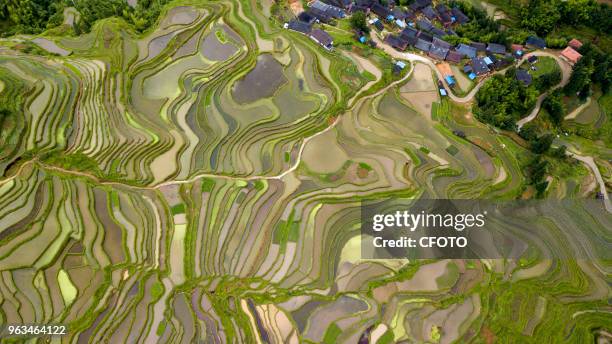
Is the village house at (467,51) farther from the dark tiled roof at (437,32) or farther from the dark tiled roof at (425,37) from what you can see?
the dark tiled roof at (425,37)

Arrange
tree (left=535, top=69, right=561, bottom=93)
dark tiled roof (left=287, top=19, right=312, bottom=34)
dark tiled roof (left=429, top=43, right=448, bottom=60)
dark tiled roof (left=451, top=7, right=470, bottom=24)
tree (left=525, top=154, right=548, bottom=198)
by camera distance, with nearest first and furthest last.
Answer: tree (left=525, top=154, right=548, bottom=198) → tree (left=535, top=69, right=561, bottom=93) → dark tiled roof (left=429, top=43, right=448, bottom=60) → dark tiled roof (left=287, top=19, right=312, bottom=34) → dark tiled roof (left=451, top=7, right=470, bottom=24)

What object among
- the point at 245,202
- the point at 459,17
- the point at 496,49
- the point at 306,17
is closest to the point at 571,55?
the point at 496,49

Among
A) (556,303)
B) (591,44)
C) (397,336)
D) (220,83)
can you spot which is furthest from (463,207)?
(591,44)

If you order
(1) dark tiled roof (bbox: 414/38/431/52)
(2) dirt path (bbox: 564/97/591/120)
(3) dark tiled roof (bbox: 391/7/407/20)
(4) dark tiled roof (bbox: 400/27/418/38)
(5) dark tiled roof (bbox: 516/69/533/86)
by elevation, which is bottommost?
(2) dirt path (bbox: 564/97/591/120)

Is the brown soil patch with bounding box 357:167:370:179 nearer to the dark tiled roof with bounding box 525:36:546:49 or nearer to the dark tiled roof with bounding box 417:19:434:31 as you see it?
the dark tiled roof with bounding box 417:19:434:31

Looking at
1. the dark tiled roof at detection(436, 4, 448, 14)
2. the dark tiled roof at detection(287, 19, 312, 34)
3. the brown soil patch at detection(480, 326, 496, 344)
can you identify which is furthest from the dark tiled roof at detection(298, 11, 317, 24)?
the brown soil patch at detection(480, 326, 496, 344)
